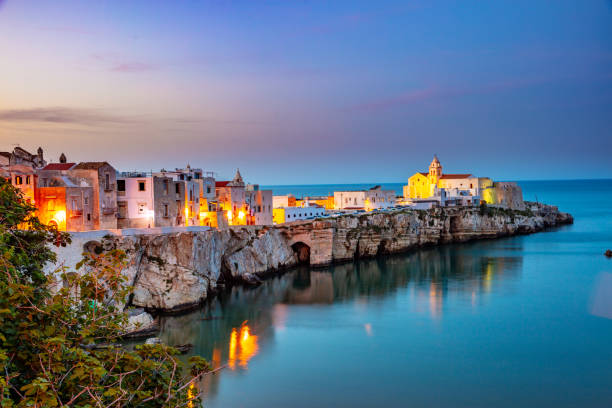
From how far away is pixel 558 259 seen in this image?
48.4 metres

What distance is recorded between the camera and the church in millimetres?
76812

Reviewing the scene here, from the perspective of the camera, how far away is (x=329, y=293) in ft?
120

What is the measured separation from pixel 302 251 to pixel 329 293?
12.3m

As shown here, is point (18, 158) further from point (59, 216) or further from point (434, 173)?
point (434, 173)

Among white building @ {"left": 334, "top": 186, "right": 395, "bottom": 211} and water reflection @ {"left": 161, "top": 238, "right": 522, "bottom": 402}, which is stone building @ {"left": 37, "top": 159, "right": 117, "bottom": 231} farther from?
white building @ {"left": 334, "top": 186, "right": 395, "bottom": 211}

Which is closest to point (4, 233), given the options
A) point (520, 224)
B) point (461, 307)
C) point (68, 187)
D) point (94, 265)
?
point (94, 265)

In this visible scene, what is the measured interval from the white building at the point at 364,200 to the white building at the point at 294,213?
A: 10.8 meters

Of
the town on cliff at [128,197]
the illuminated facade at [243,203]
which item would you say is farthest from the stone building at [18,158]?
the illuminated facade at [243,203]

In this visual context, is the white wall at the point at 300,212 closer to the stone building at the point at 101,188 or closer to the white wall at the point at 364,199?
the white wall at the point at 364,199

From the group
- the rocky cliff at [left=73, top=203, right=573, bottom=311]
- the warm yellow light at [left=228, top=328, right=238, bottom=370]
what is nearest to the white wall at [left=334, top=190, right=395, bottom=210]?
the rocky cliff at [left=73, top=203, right=573, bottom=311]

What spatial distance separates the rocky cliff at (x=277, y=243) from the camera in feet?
97.5

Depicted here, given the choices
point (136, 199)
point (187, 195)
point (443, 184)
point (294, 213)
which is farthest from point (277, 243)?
point (443, 184)

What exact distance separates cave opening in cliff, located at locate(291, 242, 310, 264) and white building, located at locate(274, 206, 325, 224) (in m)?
5.58

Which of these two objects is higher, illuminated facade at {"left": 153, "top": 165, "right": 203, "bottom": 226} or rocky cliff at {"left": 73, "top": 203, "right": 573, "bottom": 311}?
illuminated facade at {"left": 153, "top": 165, "right": 203, "bottom": 226}
